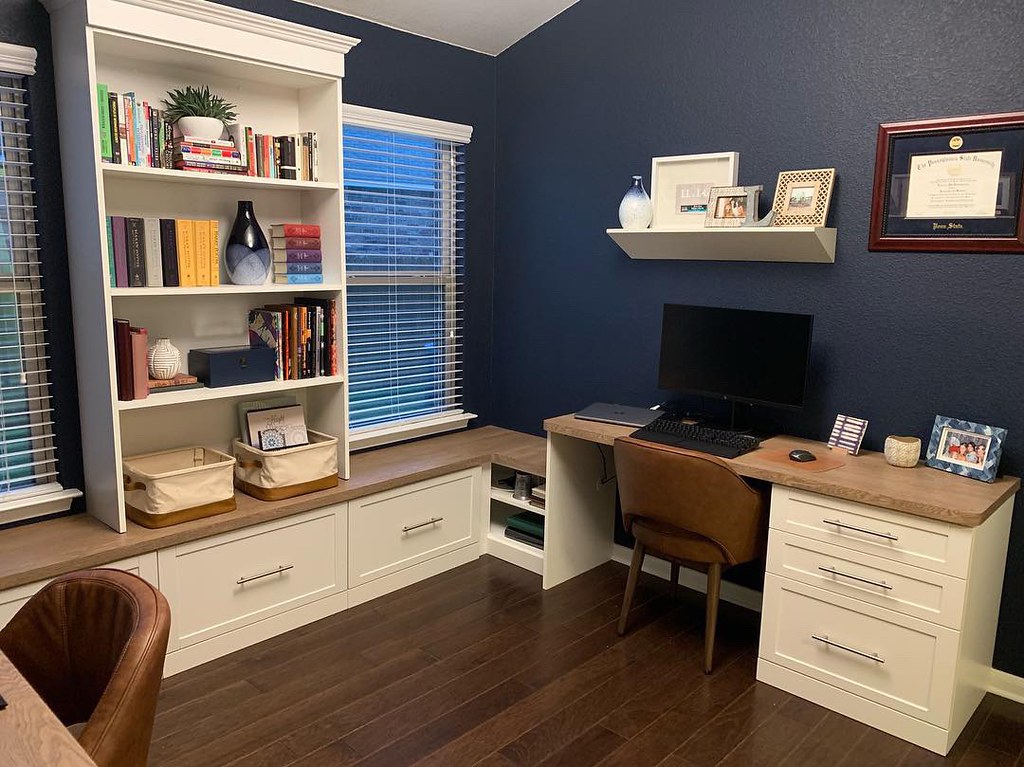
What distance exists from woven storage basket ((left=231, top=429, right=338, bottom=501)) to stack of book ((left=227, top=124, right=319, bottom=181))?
1030mm

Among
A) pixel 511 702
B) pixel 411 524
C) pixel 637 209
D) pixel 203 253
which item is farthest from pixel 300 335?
pixel 511 702

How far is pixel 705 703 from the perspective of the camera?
8.71 ft

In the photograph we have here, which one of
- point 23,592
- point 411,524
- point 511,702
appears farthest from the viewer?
point 411,524

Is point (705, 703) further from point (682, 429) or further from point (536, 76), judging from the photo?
point (536, 76)

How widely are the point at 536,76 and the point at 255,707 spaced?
2.96 meters

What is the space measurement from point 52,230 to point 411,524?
1.74 m

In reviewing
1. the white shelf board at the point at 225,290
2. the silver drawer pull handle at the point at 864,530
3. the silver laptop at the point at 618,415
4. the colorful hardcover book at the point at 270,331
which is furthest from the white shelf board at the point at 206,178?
the silver drawer pull handle at the point at 864,530

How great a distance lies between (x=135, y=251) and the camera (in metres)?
2.71

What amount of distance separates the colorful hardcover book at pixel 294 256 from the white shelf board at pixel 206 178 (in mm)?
243

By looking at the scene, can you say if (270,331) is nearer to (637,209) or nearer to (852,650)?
(637,209)

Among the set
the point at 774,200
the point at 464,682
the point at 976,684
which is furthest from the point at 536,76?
the point at 976,684

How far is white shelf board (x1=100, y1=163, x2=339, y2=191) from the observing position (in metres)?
2.63

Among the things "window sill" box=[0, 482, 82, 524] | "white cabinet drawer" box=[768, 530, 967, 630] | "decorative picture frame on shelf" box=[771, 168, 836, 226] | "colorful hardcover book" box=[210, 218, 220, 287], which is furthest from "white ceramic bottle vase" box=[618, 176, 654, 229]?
"window sill" box=[0, 482, 82, 524]

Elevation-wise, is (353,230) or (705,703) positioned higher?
(353,230)
